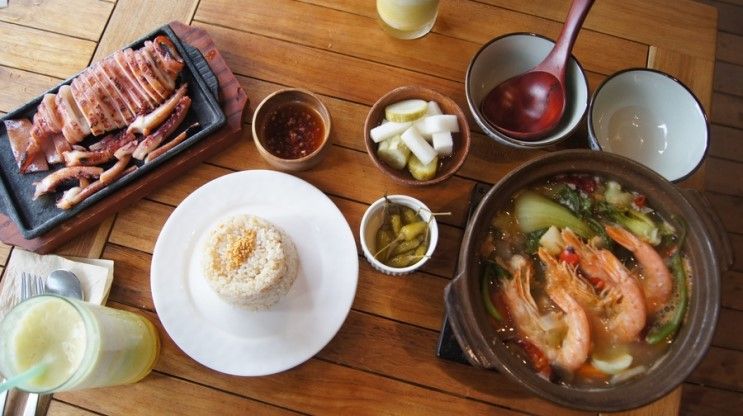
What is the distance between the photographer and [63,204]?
1.65 meters

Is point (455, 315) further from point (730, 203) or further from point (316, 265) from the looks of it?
point (730, 203)

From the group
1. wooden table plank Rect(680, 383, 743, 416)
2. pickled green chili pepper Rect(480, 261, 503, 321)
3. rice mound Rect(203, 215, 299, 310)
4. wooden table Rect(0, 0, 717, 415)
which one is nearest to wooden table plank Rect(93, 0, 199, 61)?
wooden table Rect(0, 0, 717, 415)

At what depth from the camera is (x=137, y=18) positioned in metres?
1.93

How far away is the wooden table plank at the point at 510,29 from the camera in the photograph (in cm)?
197

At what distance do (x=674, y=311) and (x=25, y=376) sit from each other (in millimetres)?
1570

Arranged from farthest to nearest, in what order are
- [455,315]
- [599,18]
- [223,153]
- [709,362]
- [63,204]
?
[709,362] < [599,18] < [223,153] < [63,204] < [455,315]

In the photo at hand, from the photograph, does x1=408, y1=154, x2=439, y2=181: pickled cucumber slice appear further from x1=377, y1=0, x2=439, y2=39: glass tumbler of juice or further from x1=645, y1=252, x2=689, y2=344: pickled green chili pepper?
x1=645, y1=252, x2=689, y2=344: pickled green chili pepper

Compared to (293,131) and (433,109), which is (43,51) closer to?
(293,131)

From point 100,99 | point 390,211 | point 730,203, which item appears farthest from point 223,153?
point 730,203

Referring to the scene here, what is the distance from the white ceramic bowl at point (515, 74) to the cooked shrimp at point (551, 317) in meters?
0.44

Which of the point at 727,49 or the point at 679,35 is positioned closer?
the point at 679,35

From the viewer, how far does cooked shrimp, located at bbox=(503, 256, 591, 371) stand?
4.48 ft

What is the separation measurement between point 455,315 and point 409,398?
0.45 m

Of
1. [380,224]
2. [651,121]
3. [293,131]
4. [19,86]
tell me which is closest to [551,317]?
[380,224]
